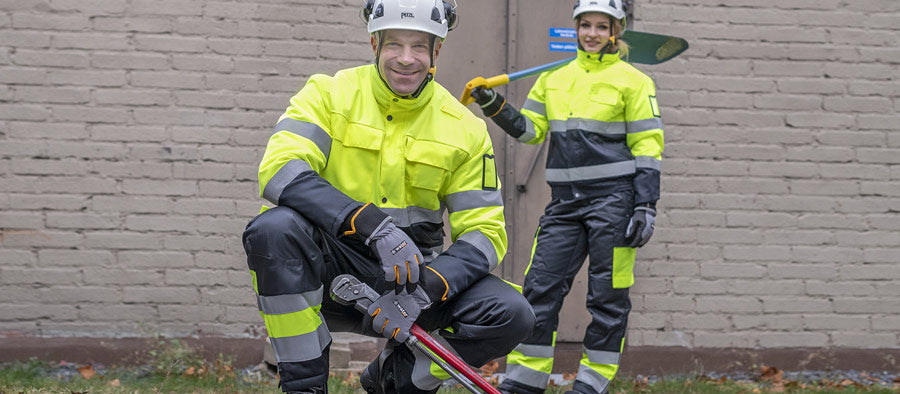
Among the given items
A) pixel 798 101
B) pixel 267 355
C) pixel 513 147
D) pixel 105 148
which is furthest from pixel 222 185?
pixel 798 101

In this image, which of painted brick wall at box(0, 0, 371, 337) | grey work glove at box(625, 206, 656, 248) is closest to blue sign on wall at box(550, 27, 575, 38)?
painted brick wall at box(0, 0, 371, 337)

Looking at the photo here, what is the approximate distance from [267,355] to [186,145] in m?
1.27

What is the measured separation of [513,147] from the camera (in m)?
5.57

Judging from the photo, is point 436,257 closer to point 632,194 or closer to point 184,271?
point 632,194

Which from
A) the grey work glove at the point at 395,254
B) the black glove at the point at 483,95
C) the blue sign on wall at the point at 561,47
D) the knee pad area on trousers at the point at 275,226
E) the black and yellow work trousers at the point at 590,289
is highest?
the blue sign on wall at the point at 561,47

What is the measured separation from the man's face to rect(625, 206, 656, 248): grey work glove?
1.67 metres

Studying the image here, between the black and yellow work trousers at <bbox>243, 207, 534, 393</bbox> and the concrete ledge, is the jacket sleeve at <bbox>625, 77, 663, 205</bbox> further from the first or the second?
the black and yellow work trousers at <bbox>243, 207, 534, 393</bbox>

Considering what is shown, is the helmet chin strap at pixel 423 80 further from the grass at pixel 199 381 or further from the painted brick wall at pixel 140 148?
the painted brick wall at pixel 140 148

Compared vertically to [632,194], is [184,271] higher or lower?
lower

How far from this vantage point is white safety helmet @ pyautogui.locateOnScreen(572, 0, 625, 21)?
182 inches

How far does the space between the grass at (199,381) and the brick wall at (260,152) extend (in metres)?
0.24

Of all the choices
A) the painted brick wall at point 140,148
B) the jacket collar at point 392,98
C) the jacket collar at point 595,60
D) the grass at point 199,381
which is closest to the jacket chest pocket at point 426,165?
the jacket collar at point 392,98

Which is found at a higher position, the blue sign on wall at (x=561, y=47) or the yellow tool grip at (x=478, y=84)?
the blue sign on wall at (x=561, y=47)

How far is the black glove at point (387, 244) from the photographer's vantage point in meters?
2.78
